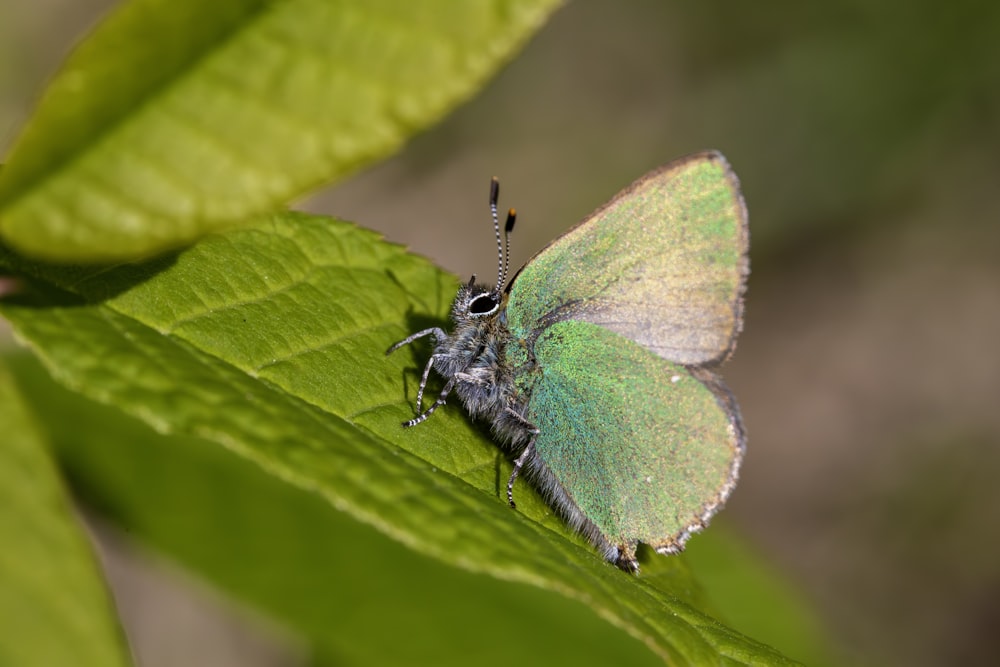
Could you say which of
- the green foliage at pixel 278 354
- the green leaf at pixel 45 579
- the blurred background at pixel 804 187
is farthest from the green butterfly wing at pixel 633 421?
the blurred background at pixel 804 187

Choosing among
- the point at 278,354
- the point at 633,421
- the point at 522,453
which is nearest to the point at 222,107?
the point at 278,354

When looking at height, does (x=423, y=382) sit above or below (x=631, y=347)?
below

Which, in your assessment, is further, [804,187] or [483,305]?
[804,187]

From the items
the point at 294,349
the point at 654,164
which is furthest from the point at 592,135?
the point at 294,349

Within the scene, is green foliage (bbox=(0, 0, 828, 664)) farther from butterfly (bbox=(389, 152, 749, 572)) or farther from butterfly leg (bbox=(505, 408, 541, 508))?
butterfly (bbox=(389, 152, 749, 572))

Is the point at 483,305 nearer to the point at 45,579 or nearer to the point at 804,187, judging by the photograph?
the point at 45,579

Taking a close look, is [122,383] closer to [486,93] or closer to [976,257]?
[486,93]

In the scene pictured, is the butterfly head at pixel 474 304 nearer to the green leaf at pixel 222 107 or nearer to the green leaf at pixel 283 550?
the green leaf at pixel 283 550

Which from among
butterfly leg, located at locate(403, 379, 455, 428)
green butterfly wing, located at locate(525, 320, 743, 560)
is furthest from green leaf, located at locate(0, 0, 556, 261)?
green butterfly wing, located at locate(525, 320, 743, 560)
